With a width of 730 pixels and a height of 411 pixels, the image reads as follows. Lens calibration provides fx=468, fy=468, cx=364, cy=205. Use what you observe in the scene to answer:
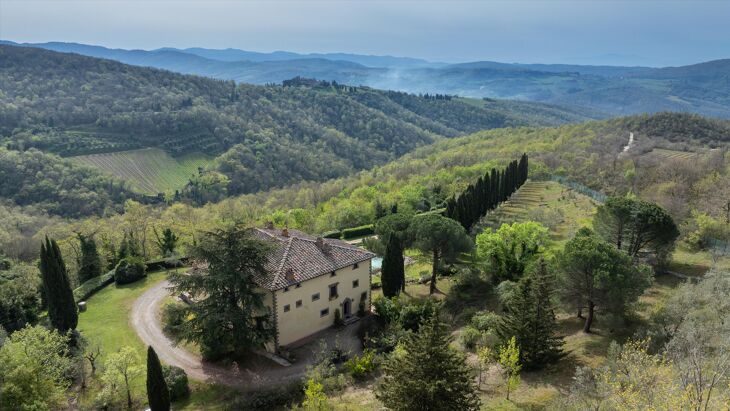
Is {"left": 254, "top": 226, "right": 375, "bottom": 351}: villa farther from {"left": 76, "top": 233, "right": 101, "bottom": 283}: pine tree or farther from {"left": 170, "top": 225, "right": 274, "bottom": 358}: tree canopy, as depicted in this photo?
{"left": 76, "top": 233, "right": 101, "bottom": 283}: pine tree

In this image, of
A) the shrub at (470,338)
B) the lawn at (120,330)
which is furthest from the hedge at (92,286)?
the shrub at (470,338)

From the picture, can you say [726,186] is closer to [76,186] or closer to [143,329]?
[143,329]

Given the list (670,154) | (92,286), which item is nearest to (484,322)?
(92,286)

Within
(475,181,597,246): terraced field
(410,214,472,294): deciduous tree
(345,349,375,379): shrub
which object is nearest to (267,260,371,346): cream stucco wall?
(410,214,472,294): deciduous tree

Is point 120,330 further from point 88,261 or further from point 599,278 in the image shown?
point 599,278

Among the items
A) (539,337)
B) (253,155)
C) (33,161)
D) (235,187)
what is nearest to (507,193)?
(539,337)

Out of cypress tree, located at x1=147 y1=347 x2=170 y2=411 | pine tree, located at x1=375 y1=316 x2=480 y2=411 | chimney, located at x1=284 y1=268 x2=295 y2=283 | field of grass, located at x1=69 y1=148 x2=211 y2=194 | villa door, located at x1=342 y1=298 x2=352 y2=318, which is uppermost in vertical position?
pine tree, located at x1=375 y1=316 x2=480 y2=411

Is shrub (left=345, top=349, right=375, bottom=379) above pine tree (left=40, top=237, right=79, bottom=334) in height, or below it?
below
